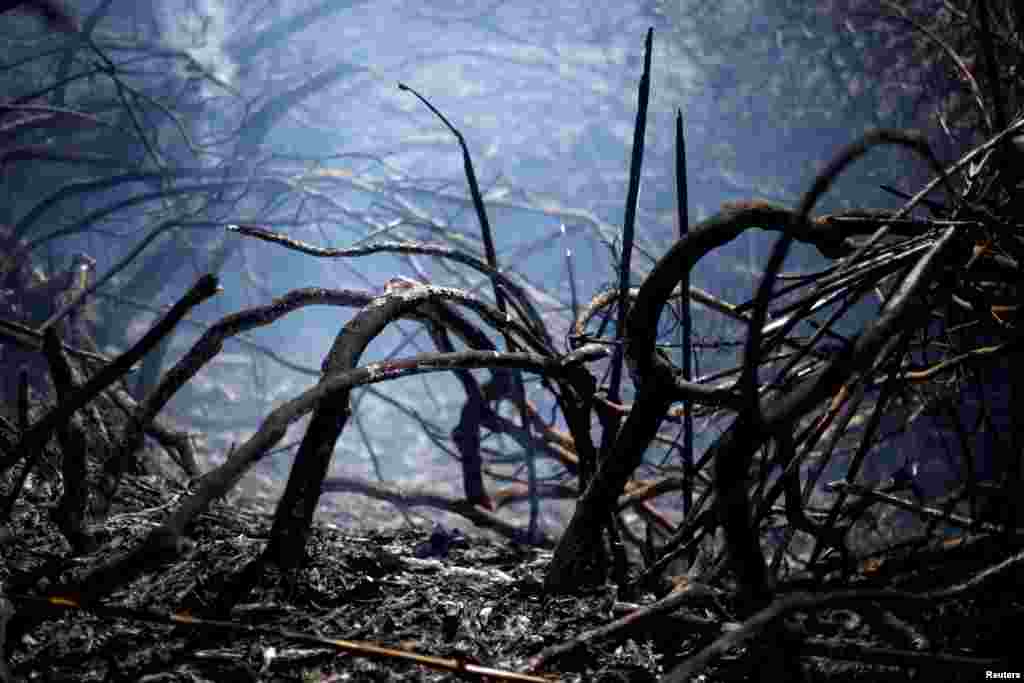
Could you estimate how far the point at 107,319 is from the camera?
6.14m

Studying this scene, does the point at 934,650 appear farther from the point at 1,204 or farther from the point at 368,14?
the point at 368,14

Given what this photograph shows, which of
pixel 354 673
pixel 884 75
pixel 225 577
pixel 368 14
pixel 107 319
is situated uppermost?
pixel 368 14

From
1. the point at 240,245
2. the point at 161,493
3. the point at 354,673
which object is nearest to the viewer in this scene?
the point at 354,673

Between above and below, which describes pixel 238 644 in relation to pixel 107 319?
below

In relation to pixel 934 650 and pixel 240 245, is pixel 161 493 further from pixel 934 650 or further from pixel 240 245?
pixel 240 245

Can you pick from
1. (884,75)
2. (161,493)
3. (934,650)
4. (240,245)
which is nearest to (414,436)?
(240,245)

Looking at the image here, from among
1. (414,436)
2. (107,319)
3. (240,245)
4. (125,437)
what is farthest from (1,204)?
(125,437)

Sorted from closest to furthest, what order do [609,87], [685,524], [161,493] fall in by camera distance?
[685,524] → [161,493] → [609,87]

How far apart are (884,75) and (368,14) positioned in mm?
11373

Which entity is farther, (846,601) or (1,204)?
(1,204)

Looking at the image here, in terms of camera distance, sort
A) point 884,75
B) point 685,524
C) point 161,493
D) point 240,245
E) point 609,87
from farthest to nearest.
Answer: point 609,87
point 240,245
point 884,75
point 161,493
point 685,524

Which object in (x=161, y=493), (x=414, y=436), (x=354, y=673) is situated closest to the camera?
(x=354, y=673)

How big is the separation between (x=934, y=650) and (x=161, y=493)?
1521mm

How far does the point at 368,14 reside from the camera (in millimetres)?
13203
